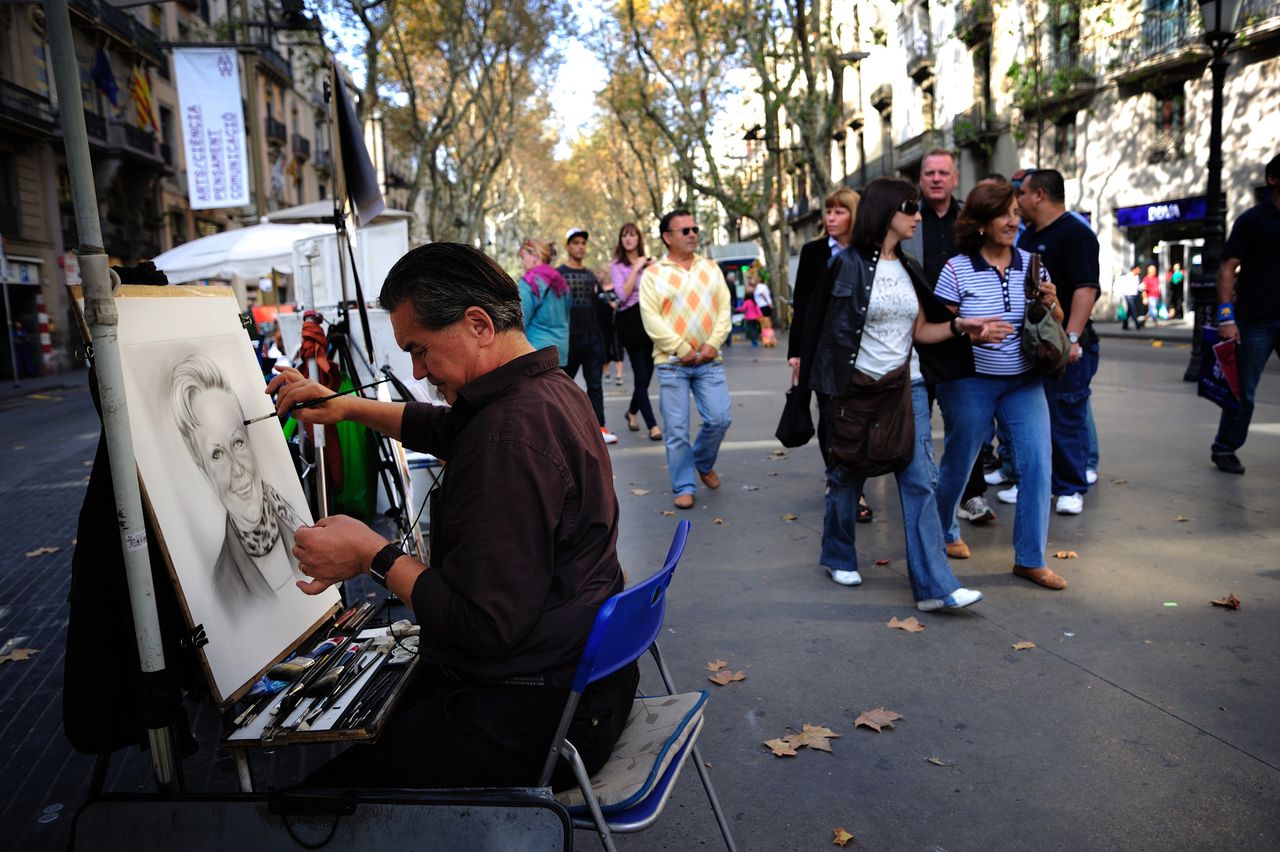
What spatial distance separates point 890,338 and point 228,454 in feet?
9.73

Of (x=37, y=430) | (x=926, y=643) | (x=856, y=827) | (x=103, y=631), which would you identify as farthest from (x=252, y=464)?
(x=37, y=430)

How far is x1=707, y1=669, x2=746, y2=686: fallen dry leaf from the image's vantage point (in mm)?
3867

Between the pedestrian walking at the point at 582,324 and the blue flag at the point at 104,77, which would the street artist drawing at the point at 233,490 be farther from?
the blue flag at the point at 104,77

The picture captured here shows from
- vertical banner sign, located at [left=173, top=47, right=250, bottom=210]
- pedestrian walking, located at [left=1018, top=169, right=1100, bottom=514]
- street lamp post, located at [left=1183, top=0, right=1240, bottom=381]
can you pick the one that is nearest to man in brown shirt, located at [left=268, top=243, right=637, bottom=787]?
pedestrian walking, located at [left=1018, top=169, right=1100, bottom=514]

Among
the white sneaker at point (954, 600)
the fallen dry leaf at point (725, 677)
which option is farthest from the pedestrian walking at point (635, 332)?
the fallen dry leaf at point (725, 677)

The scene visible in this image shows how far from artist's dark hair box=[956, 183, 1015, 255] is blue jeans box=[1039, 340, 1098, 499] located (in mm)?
1674

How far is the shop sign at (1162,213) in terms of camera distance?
26.2 meters

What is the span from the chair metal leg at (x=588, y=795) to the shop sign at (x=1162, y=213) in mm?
27650

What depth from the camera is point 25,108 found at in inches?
1072

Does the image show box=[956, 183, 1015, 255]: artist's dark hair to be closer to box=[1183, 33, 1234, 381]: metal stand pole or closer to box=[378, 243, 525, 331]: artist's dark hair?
box=[378, 243, 525, 331]: artist's dark hair

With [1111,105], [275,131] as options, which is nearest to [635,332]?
[1111,105]

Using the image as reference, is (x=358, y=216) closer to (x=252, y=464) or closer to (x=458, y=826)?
(x=252, y=464)

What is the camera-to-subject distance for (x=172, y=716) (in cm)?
227

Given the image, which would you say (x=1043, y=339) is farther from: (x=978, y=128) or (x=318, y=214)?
(x=978, y=128)
